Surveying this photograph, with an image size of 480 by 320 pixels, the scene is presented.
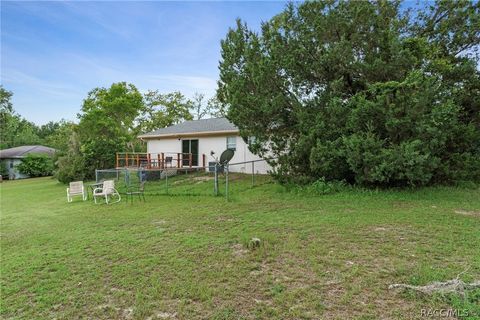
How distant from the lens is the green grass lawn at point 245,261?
2865 mm

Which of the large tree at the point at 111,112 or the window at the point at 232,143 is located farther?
the large tree at the point at 111,112

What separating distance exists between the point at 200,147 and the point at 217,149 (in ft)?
4.62

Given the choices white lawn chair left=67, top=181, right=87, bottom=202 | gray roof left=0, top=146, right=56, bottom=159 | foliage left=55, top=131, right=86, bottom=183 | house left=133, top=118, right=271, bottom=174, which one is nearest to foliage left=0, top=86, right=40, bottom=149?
gray roof left=0, top=146, right=56, bottom=159

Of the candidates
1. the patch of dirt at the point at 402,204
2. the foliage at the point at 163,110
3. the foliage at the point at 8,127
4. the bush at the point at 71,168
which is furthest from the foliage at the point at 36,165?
the patch of dirt at the point at 402,204

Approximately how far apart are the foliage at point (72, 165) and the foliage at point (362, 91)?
40.6 feet

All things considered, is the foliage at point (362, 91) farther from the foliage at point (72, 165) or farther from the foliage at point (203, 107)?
the foliage at point (203, 107)

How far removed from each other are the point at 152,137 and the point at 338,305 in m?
17.9

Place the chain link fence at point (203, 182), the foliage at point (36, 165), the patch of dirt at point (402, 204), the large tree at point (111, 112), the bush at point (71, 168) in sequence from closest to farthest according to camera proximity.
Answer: the patch of dirt at point (402, 204) → the chain link fence at point (203, 182) → the bush at point (71, 168) → the large tree at point (111, 112) → the foliage at point (36, 165)

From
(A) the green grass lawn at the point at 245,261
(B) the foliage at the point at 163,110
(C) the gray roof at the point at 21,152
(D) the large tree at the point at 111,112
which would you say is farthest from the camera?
(B) the foliage at the point at 163,110

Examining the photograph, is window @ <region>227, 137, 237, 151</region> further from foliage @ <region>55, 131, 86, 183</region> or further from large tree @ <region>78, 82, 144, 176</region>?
large tree @ <region>78, 82, 144, 176</region>

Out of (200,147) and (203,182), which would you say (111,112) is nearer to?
(200,147)

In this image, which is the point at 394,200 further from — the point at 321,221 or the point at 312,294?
the point at 312,294

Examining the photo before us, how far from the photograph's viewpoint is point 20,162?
26312 mm

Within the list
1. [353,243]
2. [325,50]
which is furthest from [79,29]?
[353,243]
